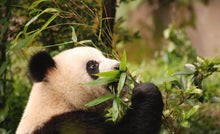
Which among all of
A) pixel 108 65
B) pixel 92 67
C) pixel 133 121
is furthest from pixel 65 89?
pixel 133 121

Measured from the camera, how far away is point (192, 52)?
6336mm

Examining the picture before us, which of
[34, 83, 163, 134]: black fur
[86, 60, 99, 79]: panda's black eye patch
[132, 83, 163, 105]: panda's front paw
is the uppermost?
[86, 60, 99, 79]: panda's black eye patch

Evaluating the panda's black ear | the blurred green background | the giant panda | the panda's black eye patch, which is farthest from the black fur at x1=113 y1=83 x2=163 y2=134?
the panda's black ear

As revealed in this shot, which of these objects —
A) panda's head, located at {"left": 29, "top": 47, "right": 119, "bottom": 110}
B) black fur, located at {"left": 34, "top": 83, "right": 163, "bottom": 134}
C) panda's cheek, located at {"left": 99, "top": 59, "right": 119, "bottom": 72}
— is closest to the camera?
black fur, located at {"left": 34, "top": 83, "right": 163, "bottom": 134}

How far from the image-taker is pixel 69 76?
90.6 inches

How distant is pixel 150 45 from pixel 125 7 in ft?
5.28

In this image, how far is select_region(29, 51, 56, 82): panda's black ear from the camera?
7.46 feet

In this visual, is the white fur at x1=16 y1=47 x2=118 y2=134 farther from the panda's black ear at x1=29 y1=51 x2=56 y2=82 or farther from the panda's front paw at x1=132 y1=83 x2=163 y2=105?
the panda's front paw at x1=132 y1=83 x2=163 y2=105

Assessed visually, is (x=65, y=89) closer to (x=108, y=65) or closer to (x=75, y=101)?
(x=75, y=101)

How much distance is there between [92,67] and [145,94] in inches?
22.6

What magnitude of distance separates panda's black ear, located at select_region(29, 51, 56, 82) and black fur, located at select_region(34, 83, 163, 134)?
0.44 meters

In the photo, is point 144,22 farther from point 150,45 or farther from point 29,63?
point 29,63

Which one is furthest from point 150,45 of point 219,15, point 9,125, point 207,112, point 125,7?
point 9,125

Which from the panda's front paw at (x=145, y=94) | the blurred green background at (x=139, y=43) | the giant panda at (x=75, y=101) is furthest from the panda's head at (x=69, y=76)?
the panda's front paw at (x=145, y=94)
